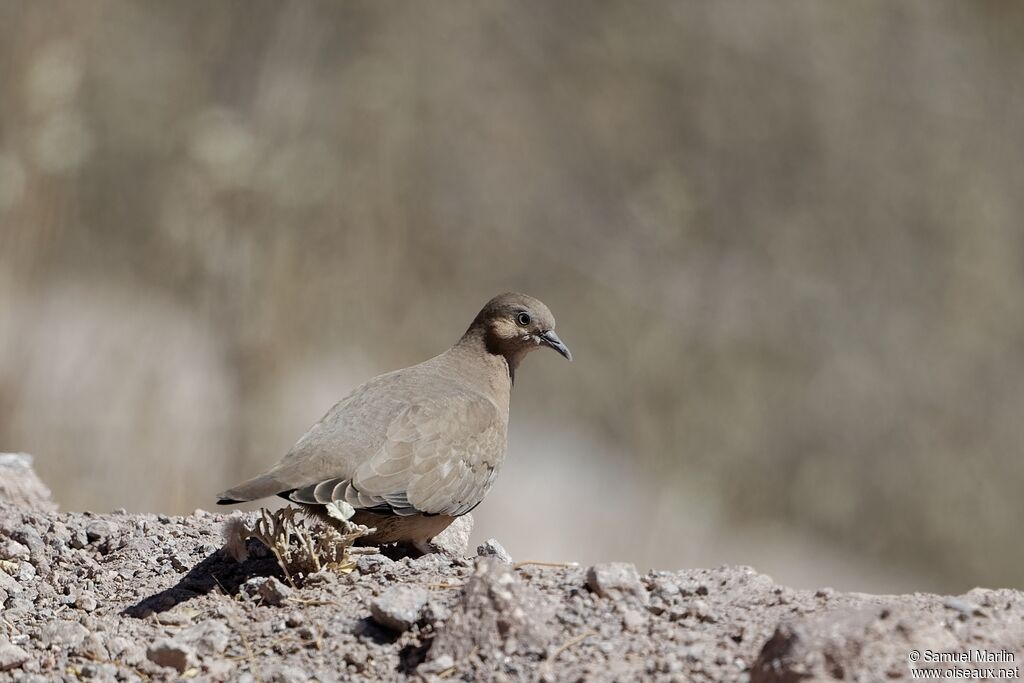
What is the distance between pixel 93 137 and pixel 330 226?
6.31ft

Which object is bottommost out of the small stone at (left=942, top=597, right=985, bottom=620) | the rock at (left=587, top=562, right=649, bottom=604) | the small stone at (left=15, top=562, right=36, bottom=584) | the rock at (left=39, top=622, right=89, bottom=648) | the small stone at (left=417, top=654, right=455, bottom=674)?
the rock at (left=39, top=622, right=89, bottom=648)

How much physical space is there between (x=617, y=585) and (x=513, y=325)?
2624 mm

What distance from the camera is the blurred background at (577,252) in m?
10.0

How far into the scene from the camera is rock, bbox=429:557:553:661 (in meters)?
3.82

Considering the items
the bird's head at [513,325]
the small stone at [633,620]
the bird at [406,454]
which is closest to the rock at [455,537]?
the bird at [406,454]

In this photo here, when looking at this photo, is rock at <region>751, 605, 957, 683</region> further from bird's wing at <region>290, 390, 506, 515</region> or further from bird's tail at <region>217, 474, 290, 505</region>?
bird's wing at <region>290, 390, 506, 515</region>

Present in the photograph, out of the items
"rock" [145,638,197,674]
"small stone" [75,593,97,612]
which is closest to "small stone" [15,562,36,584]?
"small stone" [75,593,97,612]

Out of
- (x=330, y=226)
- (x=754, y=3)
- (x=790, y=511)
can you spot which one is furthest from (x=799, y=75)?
(x=330, y=226)

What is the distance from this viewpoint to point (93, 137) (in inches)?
413

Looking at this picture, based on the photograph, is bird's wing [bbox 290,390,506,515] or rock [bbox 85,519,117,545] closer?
bird's wing [bbox 290,390,506,515]

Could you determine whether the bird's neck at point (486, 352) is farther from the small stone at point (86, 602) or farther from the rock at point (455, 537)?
the small stone at point (86, 602)

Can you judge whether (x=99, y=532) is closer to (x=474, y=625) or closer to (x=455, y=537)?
(x=455, y=537)

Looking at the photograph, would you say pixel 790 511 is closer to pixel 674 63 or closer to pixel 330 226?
pixel 674 63

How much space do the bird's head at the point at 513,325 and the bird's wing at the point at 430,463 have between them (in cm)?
51
